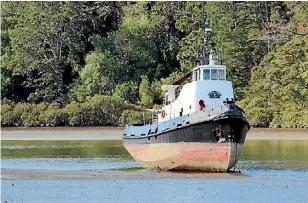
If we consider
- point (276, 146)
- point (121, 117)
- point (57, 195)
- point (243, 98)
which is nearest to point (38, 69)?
point (121, 117)

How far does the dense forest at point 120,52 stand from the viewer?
76.0 m

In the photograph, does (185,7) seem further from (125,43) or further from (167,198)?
(167,198)

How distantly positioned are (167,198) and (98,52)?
198ft

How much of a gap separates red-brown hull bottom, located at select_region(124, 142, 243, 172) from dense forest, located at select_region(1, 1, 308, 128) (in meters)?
34.8

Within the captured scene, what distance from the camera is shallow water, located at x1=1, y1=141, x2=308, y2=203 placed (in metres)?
25.6

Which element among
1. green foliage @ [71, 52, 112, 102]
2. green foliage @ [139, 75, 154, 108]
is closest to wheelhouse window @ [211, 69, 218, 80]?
green foliage @ [139, 75, 154, 108]

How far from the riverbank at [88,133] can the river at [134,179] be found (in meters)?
11.4

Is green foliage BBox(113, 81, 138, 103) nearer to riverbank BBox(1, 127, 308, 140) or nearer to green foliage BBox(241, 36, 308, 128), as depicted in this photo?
riverbank BBox(1, 127, 308, 140)

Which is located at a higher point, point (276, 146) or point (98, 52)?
point (98, 52)

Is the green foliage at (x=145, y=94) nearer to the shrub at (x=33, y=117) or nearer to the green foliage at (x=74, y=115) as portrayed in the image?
the green foliage at (x=74, y=115)

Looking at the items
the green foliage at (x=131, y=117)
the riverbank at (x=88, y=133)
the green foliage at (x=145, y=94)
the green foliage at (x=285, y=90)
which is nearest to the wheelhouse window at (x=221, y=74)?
the riverbank at (x=88, y=133)

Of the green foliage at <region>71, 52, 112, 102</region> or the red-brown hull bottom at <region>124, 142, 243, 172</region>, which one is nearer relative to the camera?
the red-brown hull bottom at <region>124, 142, 243, 172</region>

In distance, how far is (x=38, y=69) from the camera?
8519 cm

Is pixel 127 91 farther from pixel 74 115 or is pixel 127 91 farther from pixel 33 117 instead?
pixel 33 117
